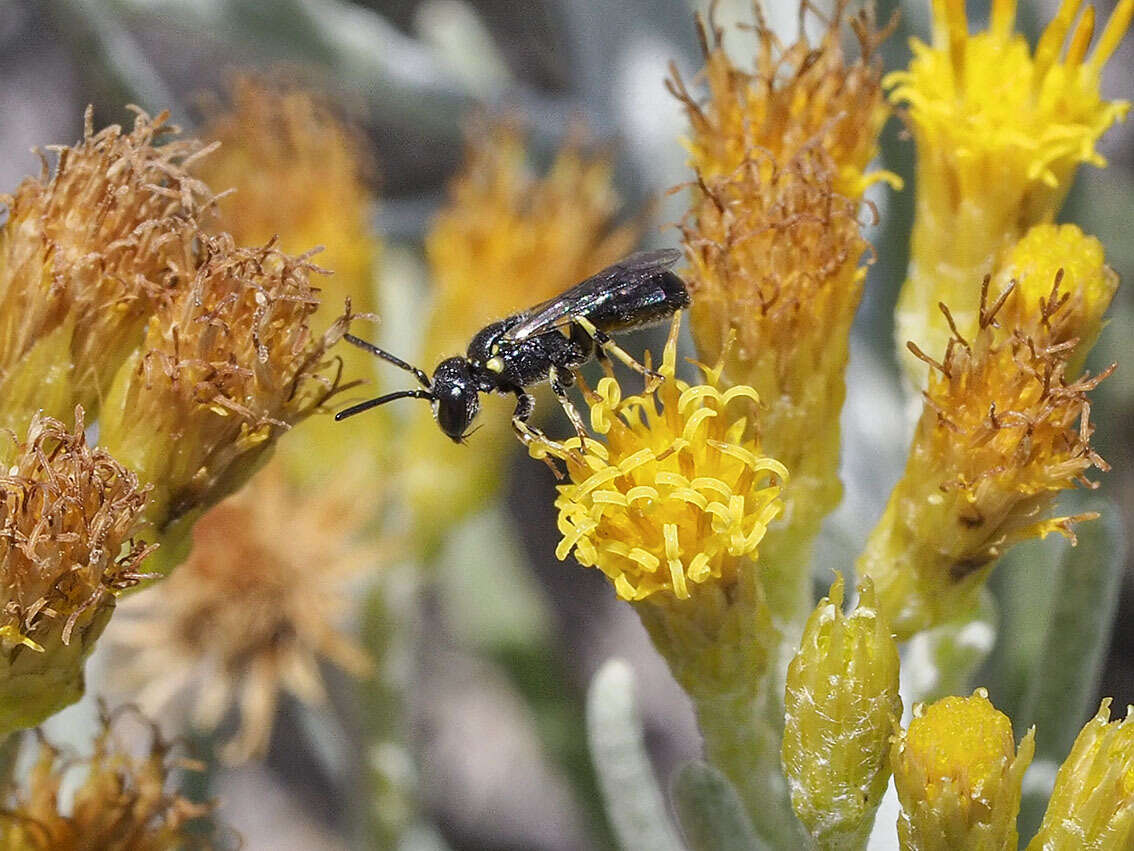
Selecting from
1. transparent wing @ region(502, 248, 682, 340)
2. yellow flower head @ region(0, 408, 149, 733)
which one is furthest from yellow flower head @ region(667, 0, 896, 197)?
yellow flower head @ region(0, 408, 149, 733)

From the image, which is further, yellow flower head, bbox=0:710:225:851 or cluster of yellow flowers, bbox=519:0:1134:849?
yellow flower head, bbox=0:710:225:851

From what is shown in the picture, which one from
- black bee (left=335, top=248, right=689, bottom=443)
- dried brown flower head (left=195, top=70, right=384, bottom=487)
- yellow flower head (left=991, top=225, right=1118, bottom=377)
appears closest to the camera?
yellow flower head (left=991, top=225, right=1118, bottom=377)

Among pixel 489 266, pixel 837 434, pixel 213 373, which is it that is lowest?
pixel 837 434

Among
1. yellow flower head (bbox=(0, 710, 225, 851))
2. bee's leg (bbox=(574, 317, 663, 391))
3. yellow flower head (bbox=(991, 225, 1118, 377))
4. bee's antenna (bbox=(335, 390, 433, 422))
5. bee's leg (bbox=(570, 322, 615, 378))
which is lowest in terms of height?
yellow flower head (bbox=(0, 710, 225, 851))

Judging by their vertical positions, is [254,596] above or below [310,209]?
below

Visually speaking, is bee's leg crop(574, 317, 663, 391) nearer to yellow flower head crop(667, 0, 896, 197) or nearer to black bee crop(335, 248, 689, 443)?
black bee crop(335, 248, 689, 443)

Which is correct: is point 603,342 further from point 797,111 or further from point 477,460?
point 477,460

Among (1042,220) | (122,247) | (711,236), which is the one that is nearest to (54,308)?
(122,247)

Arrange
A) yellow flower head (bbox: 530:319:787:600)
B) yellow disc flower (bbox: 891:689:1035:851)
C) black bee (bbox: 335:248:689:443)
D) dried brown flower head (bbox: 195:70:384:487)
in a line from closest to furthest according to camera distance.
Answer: yellow disc flower (bbox: 891:689:1035:851)
yellow flower head (bbox: 530:319:787:600)
black bee (bbox: 335:248:689:443)
dried brown flower head (bbox: 195:70:384:487)

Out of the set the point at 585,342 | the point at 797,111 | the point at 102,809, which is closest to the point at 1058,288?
the point at 797,111
